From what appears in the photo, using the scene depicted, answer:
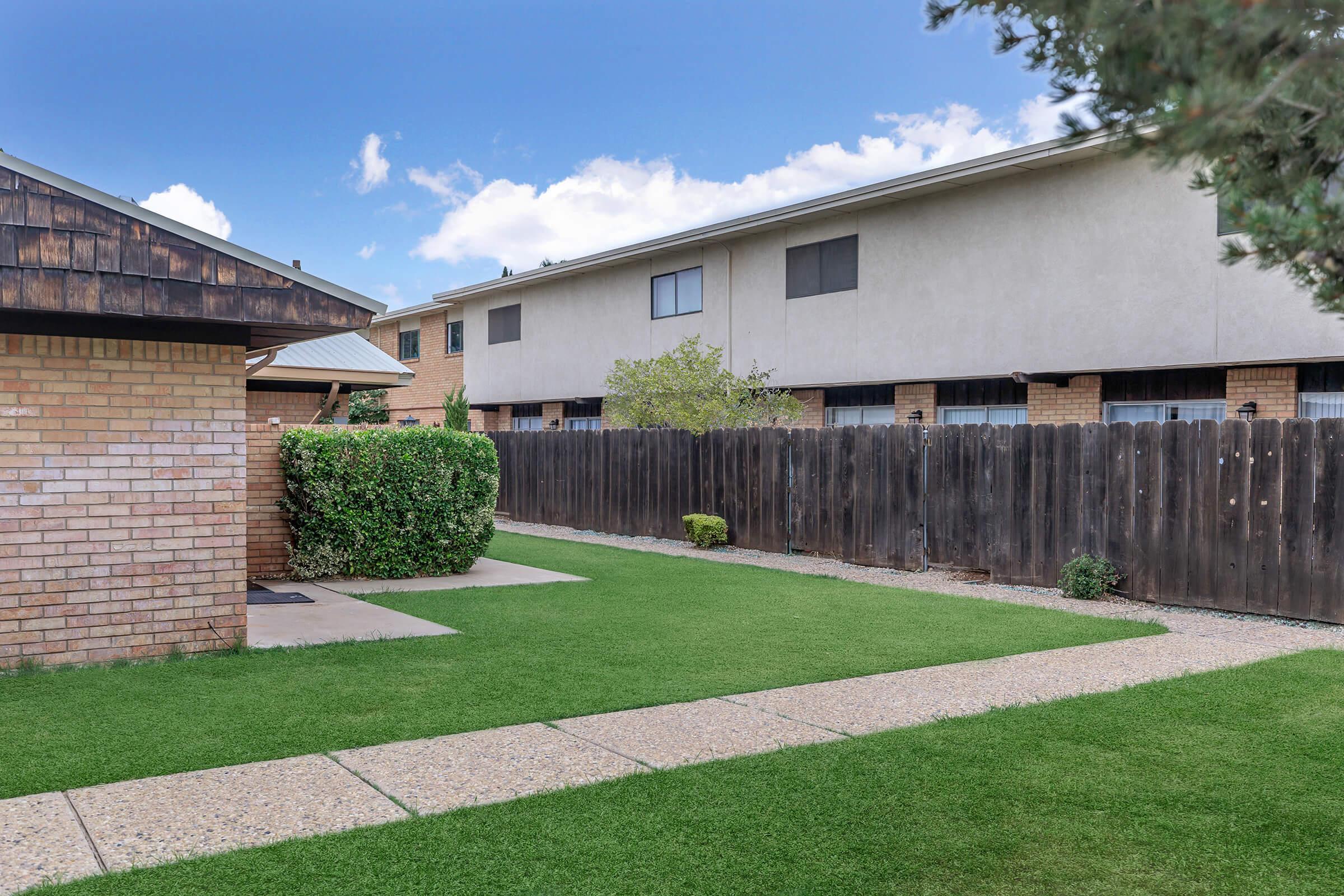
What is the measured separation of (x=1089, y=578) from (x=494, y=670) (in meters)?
7.15

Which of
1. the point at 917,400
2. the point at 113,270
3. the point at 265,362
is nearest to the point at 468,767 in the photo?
the point at 113,270

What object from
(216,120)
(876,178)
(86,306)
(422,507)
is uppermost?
(216,120)

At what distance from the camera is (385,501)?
12750mm

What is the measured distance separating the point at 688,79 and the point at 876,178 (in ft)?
60.3

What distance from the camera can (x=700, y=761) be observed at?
18.4 feet

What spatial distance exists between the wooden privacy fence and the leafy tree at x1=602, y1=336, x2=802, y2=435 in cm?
50

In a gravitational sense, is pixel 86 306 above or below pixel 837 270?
below

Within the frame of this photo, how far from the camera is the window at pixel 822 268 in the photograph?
20.5 m

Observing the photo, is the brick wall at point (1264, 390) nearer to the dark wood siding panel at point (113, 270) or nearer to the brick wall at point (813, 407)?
the brick wall at point (813, 407)

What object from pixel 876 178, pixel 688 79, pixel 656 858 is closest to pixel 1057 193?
pixel 876 178

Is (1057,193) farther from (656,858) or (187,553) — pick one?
(656,858)

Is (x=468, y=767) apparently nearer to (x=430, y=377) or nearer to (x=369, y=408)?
(x=430, y=377)

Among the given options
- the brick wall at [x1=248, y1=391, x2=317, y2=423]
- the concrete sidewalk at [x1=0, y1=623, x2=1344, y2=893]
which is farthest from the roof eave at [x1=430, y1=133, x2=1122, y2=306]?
the brick wall at [x1=248, y1=391, x2=317, y2=423]

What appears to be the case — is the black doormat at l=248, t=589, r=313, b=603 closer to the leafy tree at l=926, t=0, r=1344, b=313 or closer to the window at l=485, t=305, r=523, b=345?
the leafy tree at l=926, t=0, r=1344, b=313
